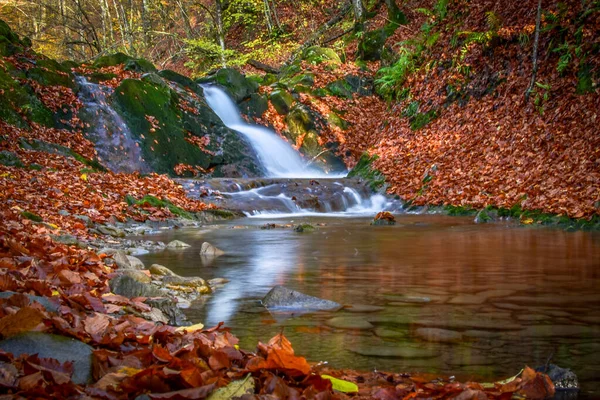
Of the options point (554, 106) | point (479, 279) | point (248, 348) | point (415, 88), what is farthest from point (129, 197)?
point (415, 88)

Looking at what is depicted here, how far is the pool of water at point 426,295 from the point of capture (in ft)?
10.5

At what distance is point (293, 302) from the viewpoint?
438cm

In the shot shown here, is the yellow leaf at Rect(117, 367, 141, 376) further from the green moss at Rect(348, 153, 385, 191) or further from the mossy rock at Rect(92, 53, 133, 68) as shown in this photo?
the mossy rock at Rect(92, 53, 133, 68)

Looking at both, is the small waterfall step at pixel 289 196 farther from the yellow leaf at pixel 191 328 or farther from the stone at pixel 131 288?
the yellow leaf at pixel 191 328

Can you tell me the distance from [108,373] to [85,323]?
0.58m

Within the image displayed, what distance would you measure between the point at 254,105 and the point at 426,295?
17.0 meters

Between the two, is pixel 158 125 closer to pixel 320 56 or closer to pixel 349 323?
pixel 320 56

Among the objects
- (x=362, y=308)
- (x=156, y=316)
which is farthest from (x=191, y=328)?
(x=362, y=308)

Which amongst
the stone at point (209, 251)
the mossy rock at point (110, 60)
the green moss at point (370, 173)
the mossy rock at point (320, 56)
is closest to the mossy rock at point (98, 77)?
the mossy rock at point (110, 60)

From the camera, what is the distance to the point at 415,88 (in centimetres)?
1769

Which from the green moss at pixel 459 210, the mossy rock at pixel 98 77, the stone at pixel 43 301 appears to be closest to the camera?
the stone at pixel 43 301

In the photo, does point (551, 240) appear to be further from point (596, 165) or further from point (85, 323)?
point (85, 323)

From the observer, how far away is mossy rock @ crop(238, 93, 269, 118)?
817 inches

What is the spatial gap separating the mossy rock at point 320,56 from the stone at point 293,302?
65.0 feet
